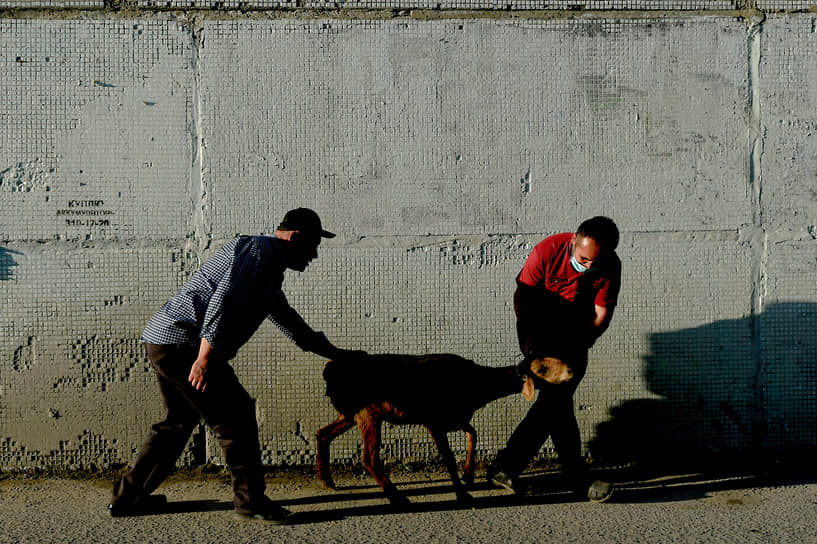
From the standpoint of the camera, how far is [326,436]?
161 inches

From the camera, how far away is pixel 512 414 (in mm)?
4656

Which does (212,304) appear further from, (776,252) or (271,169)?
(776,252)

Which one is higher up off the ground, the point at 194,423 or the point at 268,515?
the point at 194,423

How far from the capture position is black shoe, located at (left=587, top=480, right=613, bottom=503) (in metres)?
3.93

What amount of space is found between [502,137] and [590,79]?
A: 712mm

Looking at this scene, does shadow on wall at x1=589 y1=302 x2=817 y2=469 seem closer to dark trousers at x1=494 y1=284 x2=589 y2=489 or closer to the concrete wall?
the concrete wall

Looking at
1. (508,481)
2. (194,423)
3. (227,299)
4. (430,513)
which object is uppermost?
(227,299)

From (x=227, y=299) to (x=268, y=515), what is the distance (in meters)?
1.19

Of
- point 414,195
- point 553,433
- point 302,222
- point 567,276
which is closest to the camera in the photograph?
point 302,222

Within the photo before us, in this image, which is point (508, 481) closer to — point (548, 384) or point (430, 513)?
point (430, 513)

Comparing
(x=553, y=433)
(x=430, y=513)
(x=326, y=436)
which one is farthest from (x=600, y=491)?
(x=326, y=436)

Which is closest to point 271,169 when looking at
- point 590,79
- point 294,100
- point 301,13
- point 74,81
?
point 294,100

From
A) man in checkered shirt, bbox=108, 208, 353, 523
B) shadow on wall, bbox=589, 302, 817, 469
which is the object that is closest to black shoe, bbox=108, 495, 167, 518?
man in checkered shirt, bbox=108, 208, 353, 523

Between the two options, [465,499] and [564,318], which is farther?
[465,499]
